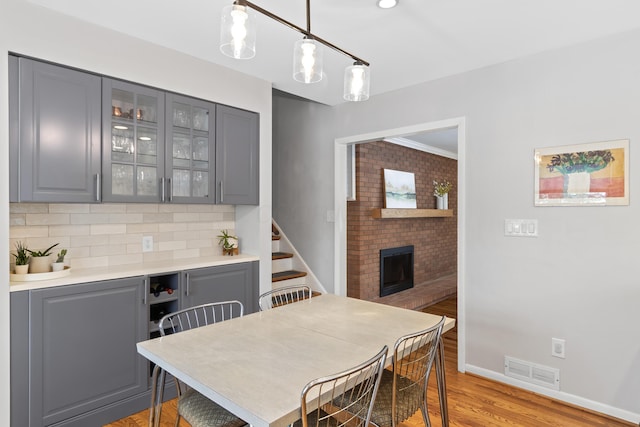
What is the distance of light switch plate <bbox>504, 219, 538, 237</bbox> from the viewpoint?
8.71 ft

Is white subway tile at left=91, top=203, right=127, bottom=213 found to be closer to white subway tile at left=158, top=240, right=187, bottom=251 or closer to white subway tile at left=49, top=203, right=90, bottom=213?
white subway tile at left=49, top=203, right=90, bottom=213

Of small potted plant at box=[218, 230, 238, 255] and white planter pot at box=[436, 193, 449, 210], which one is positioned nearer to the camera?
small potted plant at box=[218, 230, 238, 255]

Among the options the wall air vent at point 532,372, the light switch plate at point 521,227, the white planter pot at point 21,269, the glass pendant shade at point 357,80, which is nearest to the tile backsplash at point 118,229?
the white planter pot at point 21,269

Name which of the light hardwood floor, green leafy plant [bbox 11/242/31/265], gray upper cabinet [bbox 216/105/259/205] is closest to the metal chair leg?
the light hardwood floor

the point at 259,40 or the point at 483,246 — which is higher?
the point at 259,40

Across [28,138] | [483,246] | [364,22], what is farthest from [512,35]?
[28,138]

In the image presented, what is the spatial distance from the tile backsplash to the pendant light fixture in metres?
1.76

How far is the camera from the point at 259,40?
2.43 meters

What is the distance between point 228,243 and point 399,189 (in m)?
2.77

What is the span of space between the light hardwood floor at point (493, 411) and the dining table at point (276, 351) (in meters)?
0.56

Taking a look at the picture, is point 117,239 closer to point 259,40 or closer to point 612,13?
point 259,40

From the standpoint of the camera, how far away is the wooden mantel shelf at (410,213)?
462 centimetres

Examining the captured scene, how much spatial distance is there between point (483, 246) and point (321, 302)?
56.9 inches

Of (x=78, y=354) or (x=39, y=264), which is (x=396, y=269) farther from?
(x=39, y=264)
